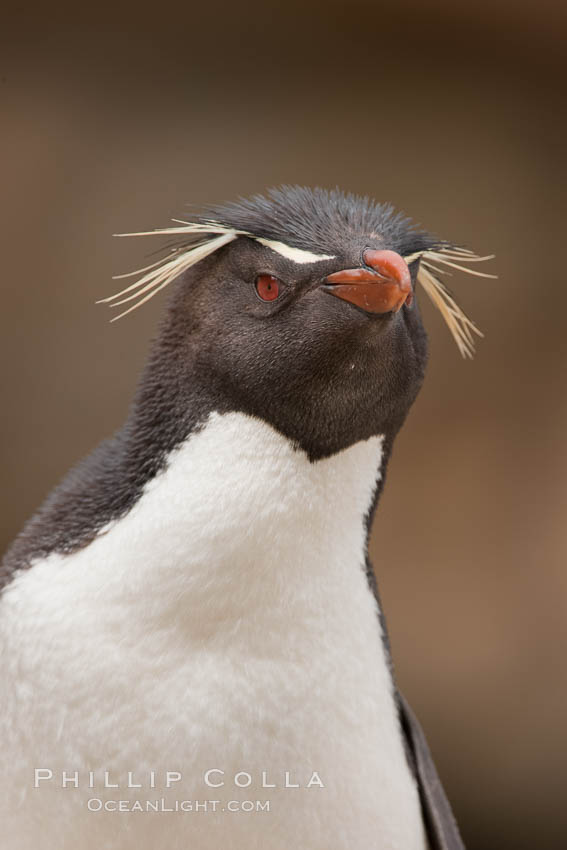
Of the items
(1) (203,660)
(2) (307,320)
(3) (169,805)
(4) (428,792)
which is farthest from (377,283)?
(4) (428,792)

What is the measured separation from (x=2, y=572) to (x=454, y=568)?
191 cm

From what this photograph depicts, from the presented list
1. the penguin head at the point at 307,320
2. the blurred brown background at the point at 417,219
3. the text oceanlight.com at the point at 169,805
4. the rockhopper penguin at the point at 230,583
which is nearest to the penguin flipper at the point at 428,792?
the rockhopper penguin at the point at 230,583

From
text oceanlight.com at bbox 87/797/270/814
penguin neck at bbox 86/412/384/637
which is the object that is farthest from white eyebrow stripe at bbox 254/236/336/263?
text oceanlight.com at bbox 87/797/270/814

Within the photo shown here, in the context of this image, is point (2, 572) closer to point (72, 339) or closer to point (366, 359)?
→ point (366, 359)

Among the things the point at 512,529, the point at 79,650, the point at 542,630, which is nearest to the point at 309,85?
the point at 512,529

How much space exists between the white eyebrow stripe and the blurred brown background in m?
1.60

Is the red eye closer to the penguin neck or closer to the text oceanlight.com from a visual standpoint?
the penguin neck

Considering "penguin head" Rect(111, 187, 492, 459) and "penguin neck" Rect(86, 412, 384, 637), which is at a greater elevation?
"penguin head" Rect(111, 187, 492, 459)

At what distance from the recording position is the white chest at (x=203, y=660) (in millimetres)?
1399

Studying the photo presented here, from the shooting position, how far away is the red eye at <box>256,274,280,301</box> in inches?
54.6

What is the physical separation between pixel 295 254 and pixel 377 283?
0.14m

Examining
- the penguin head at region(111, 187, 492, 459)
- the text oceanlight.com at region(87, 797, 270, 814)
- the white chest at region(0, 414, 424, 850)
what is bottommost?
the text oceanlight.com at region(87, 797, 270, 814)

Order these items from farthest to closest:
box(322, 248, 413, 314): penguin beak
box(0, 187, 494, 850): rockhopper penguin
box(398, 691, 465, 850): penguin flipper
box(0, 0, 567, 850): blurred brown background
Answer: box(0, 0, 567, 850): blurred brown background, box(398, 691, 465, 850): penguin flipper, box(0, 187, 494, 850): rockhopper penguin, box(322, 248, 413, 314): penguin beak

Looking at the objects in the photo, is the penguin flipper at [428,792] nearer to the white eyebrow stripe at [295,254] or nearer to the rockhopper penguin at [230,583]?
the rockhopper penguin at [230,583]
